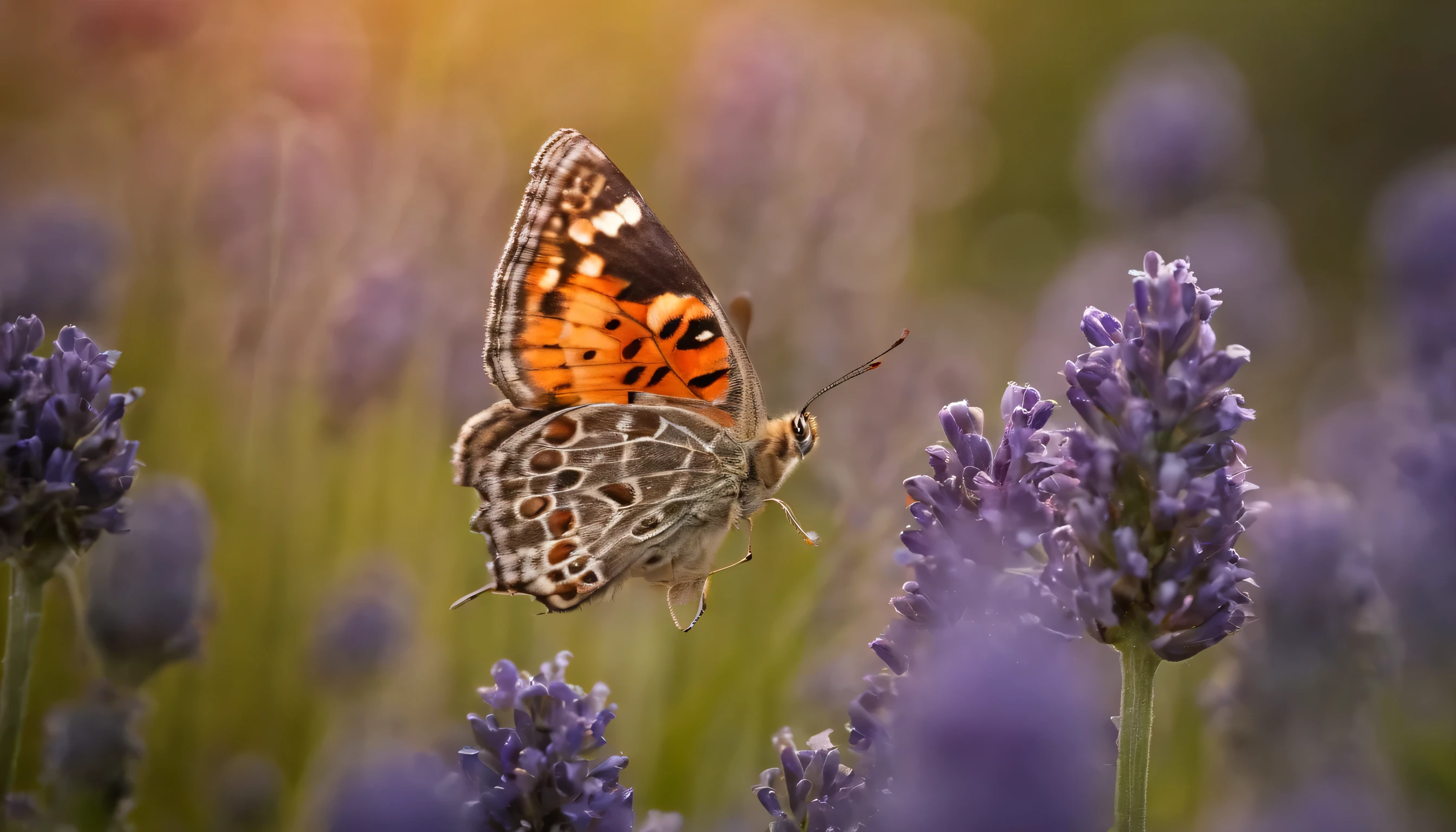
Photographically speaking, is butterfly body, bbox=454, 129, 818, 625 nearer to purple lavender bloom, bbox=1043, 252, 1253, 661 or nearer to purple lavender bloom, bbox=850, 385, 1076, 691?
purple lavender bloom, bbox=850, 385, 1076, 691

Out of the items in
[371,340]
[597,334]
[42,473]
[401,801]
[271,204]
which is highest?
[271,204]

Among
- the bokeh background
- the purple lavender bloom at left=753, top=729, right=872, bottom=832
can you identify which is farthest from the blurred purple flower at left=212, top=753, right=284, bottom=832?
the purple lavender bloom at left=753, top=729, right=872, bottom=832

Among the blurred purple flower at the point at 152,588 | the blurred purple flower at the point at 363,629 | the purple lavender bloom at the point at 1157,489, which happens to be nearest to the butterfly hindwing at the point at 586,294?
A: the blurred purple flower at the point at 152,588

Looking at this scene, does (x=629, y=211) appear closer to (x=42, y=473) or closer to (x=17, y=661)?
(x=42, y=473)

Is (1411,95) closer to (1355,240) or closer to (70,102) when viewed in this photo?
(1355,240)

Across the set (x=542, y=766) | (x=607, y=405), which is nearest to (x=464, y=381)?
(x=607, y=405)

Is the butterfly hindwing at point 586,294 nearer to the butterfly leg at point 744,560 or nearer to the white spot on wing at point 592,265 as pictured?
A: the white spot on wing at point 592,265

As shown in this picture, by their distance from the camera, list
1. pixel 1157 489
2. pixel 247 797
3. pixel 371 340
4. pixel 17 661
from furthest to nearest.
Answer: pixel 371 340, pixel 247 797, pixel 17 661, pixel 1157 489

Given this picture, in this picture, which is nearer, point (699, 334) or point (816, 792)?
point (816, 792)
